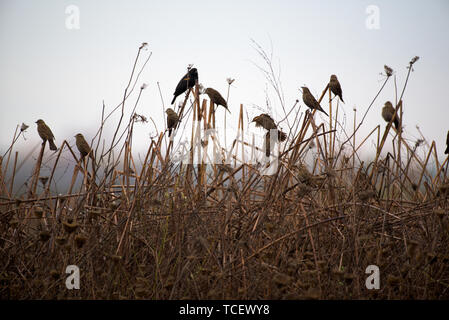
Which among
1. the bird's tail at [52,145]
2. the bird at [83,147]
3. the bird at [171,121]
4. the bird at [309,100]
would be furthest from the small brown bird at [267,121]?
the bird's tail at [52,145]

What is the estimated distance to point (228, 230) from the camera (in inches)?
94.9

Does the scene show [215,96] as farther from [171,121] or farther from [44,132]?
[44,132]

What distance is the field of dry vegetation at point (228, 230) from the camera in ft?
6.26

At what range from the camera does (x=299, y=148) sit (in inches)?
103

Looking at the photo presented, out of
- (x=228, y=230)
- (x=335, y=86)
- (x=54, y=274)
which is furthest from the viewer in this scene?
(x=335, y=86)

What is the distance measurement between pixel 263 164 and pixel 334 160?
60 cm

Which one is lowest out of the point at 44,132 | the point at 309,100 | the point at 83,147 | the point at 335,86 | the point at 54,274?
the point at 54,274

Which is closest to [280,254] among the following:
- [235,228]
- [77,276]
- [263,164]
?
[235,228]

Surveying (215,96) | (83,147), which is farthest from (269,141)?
(83,147)

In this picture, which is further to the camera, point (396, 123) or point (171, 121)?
point (171, 121)

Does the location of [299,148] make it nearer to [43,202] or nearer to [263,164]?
[263,164]

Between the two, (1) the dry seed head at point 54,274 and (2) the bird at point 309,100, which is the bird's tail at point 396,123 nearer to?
(2) the bird at point 309,100
